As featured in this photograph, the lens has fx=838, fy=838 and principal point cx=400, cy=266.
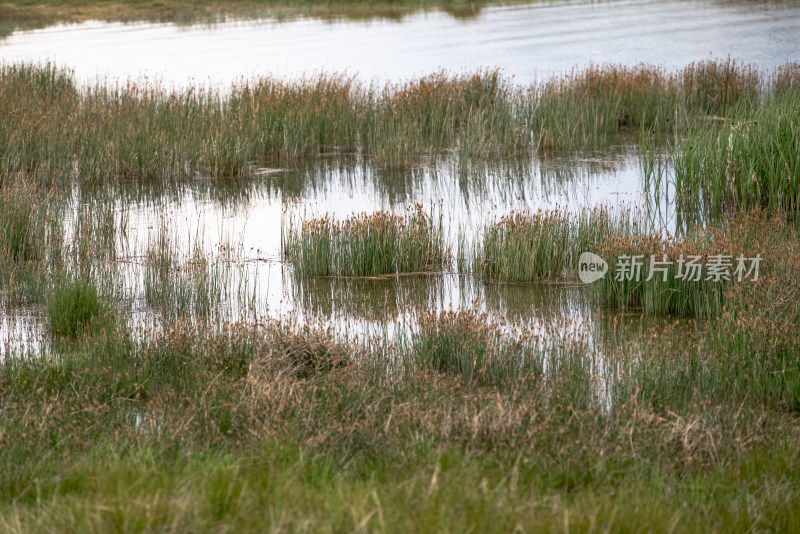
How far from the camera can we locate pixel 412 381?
4605 millimetres

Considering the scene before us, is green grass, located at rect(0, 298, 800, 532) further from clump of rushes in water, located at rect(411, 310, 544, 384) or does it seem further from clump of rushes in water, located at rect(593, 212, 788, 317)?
clump of rushes in water, located at rect(593, 212, 788, 317)

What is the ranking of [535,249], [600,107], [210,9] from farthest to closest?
1. [210,9]
2. [600,107]
3. [535,249]

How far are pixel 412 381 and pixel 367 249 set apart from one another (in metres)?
2.97

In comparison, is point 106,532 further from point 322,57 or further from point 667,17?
point 667,17

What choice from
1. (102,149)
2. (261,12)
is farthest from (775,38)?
(261,12)

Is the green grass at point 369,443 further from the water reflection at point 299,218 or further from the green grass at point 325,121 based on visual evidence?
the green grass at point 325,121

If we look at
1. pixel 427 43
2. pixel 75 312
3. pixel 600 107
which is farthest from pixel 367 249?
pixel 427 43

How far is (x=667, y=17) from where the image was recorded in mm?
37844

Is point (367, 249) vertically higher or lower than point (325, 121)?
lower

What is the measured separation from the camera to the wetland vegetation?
9.86ft

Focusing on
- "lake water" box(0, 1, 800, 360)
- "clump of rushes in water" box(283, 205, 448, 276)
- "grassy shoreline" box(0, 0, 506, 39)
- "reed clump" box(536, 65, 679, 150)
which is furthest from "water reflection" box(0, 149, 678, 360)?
"grassy shoreline" box(0, 0, 506, 39)

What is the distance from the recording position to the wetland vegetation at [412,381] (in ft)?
9.86

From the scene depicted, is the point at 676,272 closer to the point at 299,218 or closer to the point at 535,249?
the point at 535,249

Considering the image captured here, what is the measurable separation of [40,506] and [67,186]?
26.8 feet
